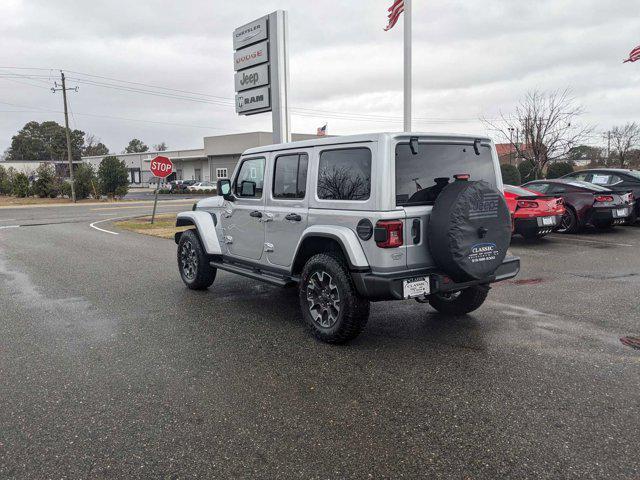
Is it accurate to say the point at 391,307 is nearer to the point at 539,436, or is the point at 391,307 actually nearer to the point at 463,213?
the point at 463,213

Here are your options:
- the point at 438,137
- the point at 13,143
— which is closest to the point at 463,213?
the point at 438,137

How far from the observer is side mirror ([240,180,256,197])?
19.7 ft

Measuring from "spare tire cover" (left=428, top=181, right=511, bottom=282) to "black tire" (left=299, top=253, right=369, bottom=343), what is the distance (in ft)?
2.70

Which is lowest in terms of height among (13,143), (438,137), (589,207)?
(589,207)

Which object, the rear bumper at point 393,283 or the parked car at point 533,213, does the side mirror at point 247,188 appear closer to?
the rear bumper at point 393,283

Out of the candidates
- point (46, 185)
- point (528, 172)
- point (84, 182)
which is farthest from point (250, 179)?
point (46, 185)

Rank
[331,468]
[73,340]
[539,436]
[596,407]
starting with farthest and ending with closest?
[73,340], [596,407], [539,436], [331,468]

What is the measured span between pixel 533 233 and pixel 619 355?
21.7 feet

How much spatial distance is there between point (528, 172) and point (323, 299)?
28343mm

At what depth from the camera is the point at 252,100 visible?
50.6 ft

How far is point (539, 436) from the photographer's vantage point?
3.10m

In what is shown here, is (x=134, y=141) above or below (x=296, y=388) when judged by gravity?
above

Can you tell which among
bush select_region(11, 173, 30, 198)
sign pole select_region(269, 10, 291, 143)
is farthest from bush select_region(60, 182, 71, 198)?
sign pole select_region(269, 10, 291, 143)

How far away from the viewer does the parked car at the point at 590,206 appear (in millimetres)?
11867
